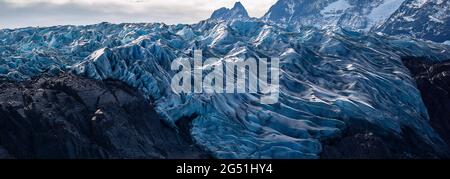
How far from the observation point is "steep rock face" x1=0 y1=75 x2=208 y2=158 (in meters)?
67.8

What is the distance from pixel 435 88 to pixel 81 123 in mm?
63409

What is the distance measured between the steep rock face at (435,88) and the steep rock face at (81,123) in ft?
141

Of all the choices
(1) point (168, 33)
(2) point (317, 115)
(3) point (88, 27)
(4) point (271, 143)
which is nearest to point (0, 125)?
(4) point (271, 143)

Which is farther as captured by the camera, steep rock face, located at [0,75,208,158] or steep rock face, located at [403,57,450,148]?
steep rock face, located at [403,57,450,148]

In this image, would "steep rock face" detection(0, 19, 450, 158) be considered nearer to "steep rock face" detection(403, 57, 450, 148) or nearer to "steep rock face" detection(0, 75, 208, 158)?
"steep rock face" detection(403, 57, 450, 148)

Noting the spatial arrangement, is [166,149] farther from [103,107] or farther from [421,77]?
[421,77]

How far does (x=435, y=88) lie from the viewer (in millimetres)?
102438

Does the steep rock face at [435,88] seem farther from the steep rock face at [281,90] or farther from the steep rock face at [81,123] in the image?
the steep rock face at [81,123]

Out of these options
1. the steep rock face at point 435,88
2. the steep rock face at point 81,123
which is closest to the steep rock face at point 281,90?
the steep rock face at point 435,88

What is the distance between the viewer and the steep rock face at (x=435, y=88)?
3696 inches

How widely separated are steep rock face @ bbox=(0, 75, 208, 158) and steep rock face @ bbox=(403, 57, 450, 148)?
141 ft

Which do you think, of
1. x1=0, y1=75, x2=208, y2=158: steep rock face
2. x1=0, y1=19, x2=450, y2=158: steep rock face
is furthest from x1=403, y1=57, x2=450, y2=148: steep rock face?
x1=0, y1=75, x2=208, y2=158: steep rock face

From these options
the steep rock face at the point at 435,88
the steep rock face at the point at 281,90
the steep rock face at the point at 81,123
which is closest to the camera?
the steep rock face at the point at 81,123

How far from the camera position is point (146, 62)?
88.3 metres
